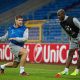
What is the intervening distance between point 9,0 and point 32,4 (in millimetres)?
2613

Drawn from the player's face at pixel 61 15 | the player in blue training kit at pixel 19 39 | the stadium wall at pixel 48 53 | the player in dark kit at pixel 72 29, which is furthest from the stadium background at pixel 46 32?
the player's face at pixel 61 15

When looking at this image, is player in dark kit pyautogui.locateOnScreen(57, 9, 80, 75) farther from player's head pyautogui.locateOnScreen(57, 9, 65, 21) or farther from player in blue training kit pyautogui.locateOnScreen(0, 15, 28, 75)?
player in blue training kit pyautogui.locateOnScreen(0, 15, 28, 75)

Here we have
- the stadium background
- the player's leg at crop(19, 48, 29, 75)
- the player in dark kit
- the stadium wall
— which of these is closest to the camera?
the player's leg at crop(19, 48, 29, 75)

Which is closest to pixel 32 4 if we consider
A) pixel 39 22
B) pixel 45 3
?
pixel 45 3

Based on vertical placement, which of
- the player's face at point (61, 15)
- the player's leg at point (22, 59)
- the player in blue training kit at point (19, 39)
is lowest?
the player's leg at point (22, 59)

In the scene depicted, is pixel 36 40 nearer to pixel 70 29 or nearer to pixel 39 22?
pixel 39 22

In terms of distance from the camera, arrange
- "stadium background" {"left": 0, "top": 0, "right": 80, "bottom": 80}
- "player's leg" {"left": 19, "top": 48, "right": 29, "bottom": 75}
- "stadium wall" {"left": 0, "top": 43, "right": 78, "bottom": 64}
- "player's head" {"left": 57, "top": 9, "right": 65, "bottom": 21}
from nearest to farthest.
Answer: "player's head" {"left": 57, "top": 9, "right": 65, "bottom": 21} < "player's leg" {"left": 19, "top": 48, "right": 29, "bottom": 75} < "stadium wall" {"left": 0, "top": 43, "right": 78, "bottom": 64} < "stadium background" {"left": 0, "top": 0, "right": 80, "bottom": 80}

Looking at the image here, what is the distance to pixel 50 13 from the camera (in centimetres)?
2808

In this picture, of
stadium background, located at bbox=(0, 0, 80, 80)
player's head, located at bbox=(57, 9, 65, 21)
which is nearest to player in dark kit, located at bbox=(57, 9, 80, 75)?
player's head, located at bbox=(57, 9, 65, 21)

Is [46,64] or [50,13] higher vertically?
[50,13]

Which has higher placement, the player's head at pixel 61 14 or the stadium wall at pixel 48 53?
the player's head at pixel 61 14

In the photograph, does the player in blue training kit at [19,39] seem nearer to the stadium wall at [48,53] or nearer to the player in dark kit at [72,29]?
the player in dark kit at [72,29]

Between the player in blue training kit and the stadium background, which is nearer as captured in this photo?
the player in blue training kit

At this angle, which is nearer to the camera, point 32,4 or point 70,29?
point 70,29
